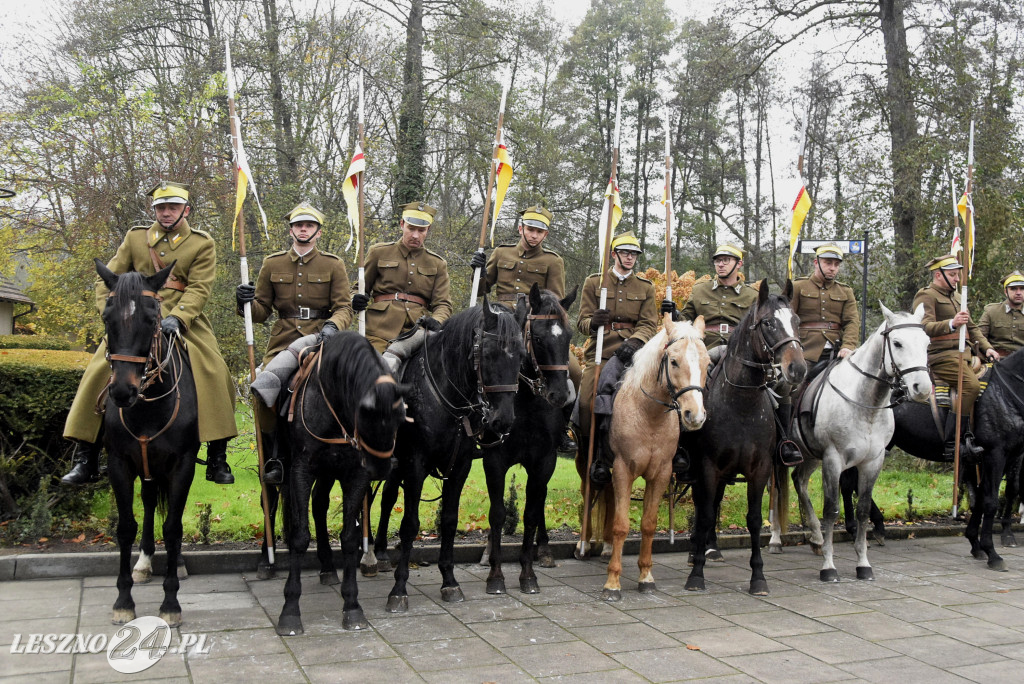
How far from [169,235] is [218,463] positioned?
5.91 feet

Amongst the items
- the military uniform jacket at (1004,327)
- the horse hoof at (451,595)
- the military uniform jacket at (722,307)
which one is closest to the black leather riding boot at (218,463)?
the horse hoof at (451,595)

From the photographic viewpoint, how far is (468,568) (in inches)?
303

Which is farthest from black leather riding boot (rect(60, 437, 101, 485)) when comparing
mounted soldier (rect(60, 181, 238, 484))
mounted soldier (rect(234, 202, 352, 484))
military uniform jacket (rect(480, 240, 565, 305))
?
military uniform jacket (rect(480, 240, 565, 305))

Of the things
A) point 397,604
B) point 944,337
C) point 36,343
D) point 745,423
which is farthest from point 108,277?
point 36,343

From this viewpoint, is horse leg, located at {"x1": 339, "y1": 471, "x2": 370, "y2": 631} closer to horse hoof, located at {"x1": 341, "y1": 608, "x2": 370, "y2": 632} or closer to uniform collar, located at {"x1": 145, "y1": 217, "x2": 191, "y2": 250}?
horse hoof, located at {"x1": 341, "y1": 608, "x2": 370, "y2": 632}

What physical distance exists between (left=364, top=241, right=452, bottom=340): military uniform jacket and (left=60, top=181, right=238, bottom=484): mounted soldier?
4.75 feet

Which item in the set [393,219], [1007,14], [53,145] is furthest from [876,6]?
[53,145]

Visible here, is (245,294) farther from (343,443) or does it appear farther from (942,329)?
(942,329)

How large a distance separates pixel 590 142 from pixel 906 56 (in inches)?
539

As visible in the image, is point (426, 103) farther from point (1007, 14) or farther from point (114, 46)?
point (1007, 14)

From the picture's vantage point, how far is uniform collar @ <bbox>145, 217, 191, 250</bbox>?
21.1 ft

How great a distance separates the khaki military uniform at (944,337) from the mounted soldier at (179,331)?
736 centimetres

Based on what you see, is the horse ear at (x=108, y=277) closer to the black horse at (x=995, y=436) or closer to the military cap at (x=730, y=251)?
the military cap at (x=730, y=251)

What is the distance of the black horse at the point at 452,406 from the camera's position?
585cm
